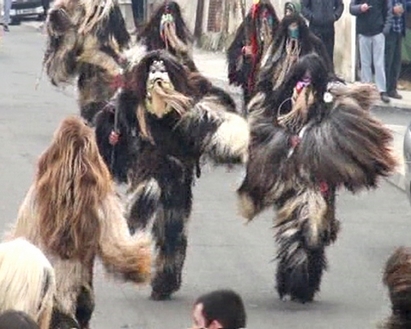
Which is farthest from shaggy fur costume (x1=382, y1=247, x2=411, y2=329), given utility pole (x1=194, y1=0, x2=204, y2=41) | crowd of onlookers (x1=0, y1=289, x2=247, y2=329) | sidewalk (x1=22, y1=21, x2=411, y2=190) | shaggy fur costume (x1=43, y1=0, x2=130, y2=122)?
utility pole (x1=194, y1=0, x2=204, y2=41)

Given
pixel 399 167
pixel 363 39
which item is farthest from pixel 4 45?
pixel 399 167

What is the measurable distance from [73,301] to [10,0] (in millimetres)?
26548

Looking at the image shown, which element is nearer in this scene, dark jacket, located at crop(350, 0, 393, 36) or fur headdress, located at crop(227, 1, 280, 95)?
fur headdress, located at crop(227, 1, 280, 95)

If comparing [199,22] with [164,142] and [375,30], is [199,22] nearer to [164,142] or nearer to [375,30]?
[375,30]

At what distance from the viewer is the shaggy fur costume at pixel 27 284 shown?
238 inches

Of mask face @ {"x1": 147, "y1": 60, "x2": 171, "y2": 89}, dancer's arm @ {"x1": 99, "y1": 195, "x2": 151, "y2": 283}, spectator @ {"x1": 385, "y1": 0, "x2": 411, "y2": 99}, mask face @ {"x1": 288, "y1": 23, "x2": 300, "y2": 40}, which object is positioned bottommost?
spectator @ {"x1": 385, "y1": 0, "x2": 411, "y2": 99}

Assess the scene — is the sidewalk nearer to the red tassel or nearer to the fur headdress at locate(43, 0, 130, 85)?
the red tassel

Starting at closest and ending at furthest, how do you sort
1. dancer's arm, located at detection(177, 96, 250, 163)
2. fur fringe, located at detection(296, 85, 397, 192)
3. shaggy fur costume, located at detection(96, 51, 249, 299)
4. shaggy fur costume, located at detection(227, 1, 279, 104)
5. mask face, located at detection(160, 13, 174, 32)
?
dancer's arm, located at detection(177, 96, 250, 163)
shaggy fur costume, located at detection(96, 51, 249, 299)
fur fringe, located at detection(296, 85, 397, 192)
mask face, located at detection(160, 13, 174, 32)
shaggy fur costume, located at detection(227, 1, 279, 104)

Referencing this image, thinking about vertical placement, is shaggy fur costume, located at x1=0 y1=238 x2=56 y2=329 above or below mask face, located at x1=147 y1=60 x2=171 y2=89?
above

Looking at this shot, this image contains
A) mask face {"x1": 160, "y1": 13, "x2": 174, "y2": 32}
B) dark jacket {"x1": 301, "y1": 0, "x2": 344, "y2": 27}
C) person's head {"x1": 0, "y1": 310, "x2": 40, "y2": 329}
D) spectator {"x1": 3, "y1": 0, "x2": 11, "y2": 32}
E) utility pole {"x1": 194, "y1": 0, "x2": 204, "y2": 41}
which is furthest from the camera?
spectator {"x1": 3, "y1": 0, "x2": 11, "y2": 32}

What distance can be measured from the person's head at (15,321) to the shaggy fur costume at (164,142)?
5.31 metres

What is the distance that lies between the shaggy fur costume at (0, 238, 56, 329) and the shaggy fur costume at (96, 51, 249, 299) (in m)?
4.44

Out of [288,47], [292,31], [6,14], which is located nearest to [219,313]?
[288,47]

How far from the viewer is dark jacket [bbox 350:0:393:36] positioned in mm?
21531
